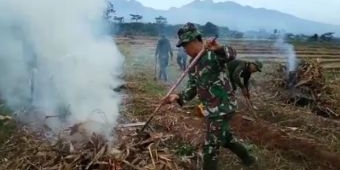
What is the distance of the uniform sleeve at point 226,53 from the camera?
4781 millimetres

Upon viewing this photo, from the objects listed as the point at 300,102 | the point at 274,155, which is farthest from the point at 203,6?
the point at 274,155

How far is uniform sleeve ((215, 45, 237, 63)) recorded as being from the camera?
478 cm

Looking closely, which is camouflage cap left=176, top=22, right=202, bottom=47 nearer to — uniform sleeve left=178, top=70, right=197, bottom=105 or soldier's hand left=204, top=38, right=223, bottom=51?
soldier's hand left=204, top=38, right=223, bottom=51

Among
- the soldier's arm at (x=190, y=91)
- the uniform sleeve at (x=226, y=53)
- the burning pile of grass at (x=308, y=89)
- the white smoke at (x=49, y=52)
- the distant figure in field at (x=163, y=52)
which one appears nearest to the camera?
the uniform sleeve at (x=226, y=53)

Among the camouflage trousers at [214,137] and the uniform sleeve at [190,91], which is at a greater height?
the uniform sleeve at [190,91]

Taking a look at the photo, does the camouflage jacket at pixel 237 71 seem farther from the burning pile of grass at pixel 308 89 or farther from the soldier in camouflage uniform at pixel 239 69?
the burning pile of grass at pixel 308 89

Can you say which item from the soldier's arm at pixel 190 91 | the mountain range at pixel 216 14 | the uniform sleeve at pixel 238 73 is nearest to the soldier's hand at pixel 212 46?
the soldier's arm at pixel 190 91

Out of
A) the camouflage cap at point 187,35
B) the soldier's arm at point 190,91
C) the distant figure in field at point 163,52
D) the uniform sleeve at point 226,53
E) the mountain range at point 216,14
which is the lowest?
the mountain range at point 216,14

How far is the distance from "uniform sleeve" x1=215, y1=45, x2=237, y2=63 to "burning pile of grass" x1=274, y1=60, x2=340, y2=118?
18.3 feet

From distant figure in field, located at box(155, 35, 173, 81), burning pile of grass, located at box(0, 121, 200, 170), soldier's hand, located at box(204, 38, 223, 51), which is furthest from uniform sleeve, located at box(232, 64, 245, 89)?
distant figure in field, located at box(155, 35, 173, 81)

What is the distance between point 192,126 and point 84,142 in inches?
89.7

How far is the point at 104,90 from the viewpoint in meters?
7.86

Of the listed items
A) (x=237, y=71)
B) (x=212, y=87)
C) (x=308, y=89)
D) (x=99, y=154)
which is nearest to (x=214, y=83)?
(x=212, y=87)

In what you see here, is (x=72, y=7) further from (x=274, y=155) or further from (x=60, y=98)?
(x=274, y=155)
